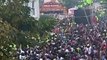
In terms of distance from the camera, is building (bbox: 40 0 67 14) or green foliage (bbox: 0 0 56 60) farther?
building (bbox: 40 0 67 14)

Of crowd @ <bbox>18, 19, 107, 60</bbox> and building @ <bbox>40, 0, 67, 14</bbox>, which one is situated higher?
crowd @ <bbox>18, 19, 107, 60</bbox>

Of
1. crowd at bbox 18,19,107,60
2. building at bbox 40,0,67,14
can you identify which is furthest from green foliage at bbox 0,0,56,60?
building at bbox 40,0,67,14

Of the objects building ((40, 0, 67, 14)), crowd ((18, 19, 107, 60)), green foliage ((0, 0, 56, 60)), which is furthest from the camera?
building ((40, 0, 67, 14))

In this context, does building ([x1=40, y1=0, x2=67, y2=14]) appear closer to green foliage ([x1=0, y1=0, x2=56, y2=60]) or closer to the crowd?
the crowd

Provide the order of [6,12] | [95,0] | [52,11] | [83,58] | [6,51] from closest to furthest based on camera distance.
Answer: [6,51], [6,12], [83,58], [52,11], [95,0]

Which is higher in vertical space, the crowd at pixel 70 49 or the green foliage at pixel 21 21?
the green foliage at pixel 21 21

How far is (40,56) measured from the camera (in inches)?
827

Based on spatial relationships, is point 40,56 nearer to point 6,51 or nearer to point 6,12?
point 6,12

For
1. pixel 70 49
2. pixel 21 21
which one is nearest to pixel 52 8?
pixel 70 49

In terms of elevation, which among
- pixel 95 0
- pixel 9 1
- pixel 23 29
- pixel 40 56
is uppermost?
pixel 9 1

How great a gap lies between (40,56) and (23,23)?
7.09 m

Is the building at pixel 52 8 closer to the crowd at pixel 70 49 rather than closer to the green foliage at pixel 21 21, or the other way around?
the crowd at pixel 70 49

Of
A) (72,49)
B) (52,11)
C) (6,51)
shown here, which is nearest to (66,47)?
(72,49)

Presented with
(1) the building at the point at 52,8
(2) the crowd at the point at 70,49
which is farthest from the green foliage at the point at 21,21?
(1) the building at the point at 52,8
